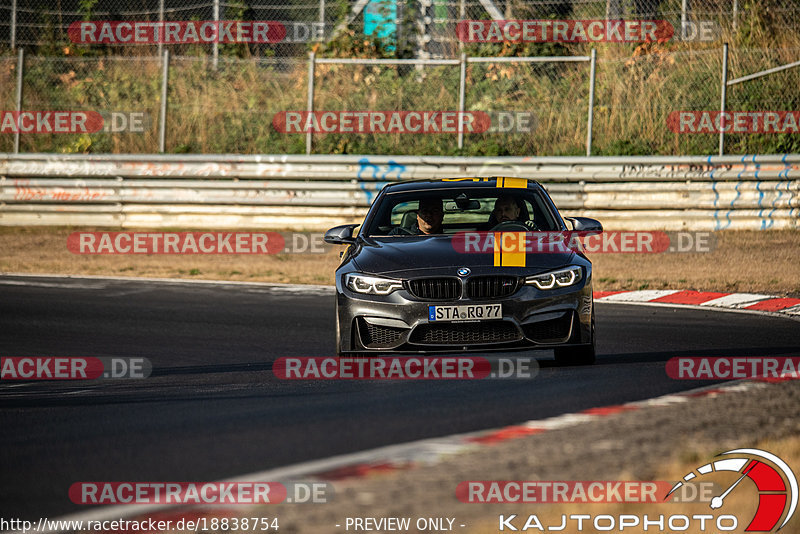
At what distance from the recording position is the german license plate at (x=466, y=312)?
8492mm

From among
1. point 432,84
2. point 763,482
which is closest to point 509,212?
point 763,482

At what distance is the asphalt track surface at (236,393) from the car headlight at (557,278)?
624mm

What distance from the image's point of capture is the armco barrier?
64.1 feet

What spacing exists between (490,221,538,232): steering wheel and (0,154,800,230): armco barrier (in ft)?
34.0

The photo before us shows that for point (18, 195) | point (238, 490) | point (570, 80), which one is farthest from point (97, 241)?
point (238, 490)

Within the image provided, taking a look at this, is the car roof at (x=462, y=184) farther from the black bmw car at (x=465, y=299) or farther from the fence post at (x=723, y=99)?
the fence post at (x=723, y=99)

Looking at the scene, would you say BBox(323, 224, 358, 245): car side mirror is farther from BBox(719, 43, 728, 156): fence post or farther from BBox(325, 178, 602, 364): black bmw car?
BBox(719, 43, 728, 156): fence post

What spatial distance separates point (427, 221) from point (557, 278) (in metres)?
1.50

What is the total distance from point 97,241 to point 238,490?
1761 centimetres

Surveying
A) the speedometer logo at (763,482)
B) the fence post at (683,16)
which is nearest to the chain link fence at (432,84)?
the fence post at (683,16)

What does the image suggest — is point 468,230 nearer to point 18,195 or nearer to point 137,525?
point 137,525

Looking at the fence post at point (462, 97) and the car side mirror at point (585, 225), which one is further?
the fence post at point (462, 97)

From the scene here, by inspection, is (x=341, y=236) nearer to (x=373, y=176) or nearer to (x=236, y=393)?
(x=236, y=393)

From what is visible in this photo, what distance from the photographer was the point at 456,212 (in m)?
9.93
